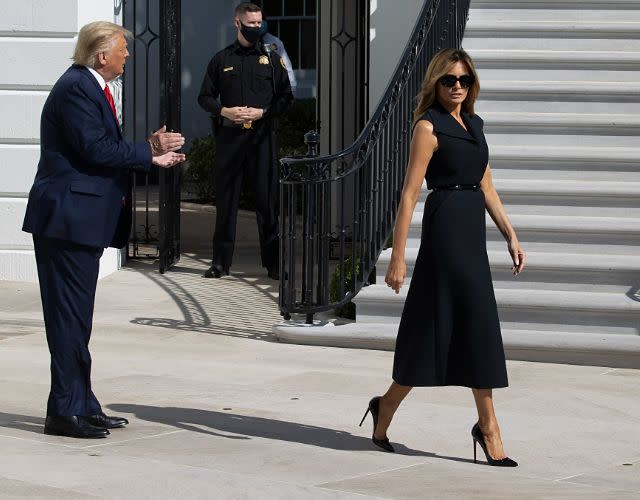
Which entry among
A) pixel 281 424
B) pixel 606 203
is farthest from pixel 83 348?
pixel 606 203

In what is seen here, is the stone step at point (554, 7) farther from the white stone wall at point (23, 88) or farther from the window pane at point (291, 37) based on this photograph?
the window pane at point (291, 37)

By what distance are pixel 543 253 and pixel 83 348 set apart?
12.3ft

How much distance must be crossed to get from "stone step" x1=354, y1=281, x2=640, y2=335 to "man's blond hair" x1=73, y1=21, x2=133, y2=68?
3.17 meters

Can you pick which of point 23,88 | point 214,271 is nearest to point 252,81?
point 214,271

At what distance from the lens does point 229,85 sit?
12.2 metres

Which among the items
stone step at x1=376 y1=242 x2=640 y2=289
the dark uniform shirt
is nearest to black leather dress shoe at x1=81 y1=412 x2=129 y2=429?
stone step at x1=376 y1=242 x2=640 y2=289

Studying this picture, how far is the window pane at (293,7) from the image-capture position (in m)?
23.5

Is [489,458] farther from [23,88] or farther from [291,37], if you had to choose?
[291,37]

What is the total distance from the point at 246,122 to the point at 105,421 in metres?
5.27

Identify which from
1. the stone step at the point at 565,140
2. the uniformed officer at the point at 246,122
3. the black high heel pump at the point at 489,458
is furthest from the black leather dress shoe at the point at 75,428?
the uniformed officer at the point at 246,122

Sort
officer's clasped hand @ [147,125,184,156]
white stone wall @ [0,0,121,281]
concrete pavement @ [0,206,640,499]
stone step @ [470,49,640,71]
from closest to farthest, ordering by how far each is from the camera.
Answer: concrete pavement @ [0,206,640,499] < officer's clasped hand @ [147,125,184,156] < stone step @ [470,49,640,71] < white stone wall @ [0,0,121,281]

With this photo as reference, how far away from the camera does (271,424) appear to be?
7418 mm

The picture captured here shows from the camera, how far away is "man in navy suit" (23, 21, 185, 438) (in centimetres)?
696

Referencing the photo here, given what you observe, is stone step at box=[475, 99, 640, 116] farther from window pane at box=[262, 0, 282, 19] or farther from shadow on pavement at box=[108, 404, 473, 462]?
window pane at box=[262, 0, 282, 19]
